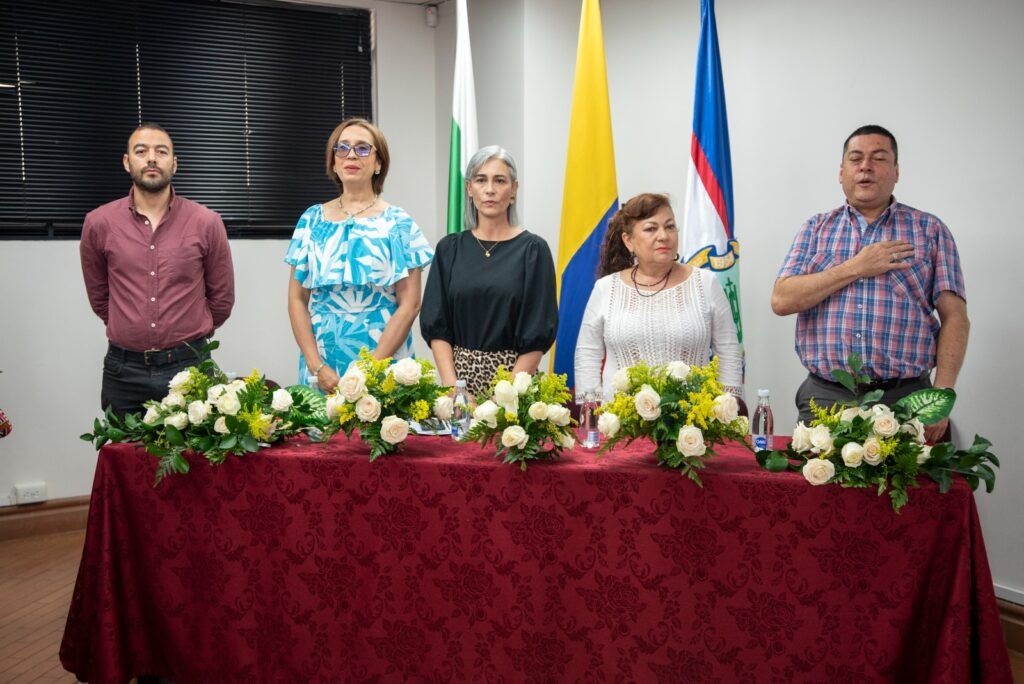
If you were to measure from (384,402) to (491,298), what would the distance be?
0.75 meters

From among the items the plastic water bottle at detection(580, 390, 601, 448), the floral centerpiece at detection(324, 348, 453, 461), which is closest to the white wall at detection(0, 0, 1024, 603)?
the plastic water bottle at detection(580, 390, 601, 448)

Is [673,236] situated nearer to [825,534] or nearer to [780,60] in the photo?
[825,534]

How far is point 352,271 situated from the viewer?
141 inches

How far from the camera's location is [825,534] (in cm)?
238

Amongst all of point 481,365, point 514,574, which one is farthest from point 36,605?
point 514,574

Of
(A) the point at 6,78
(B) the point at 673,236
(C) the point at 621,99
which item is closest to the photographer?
(B) the point at 673,236

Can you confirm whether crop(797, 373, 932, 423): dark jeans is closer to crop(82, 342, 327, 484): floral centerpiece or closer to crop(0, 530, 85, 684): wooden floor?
crop(82, 342, 327, 484): floral centerpiece

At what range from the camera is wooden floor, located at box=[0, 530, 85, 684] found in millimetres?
3449

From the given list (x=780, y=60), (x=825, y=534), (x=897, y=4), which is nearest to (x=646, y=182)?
(x=780, y=60)

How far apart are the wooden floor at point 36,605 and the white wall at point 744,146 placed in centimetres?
33

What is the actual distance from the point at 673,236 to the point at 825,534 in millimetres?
1186

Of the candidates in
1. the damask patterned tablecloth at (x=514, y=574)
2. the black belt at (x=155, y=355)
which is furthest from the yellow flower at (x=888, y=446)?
the black belt at (x=155, y=355)

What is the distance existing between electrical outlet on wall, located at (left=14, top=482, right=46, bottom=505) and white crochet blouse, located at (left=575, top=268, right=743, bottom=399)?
10.6 ft

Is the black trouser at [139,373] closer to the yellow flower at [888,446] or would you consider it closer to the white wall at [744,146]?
the white wall at [744,146]
